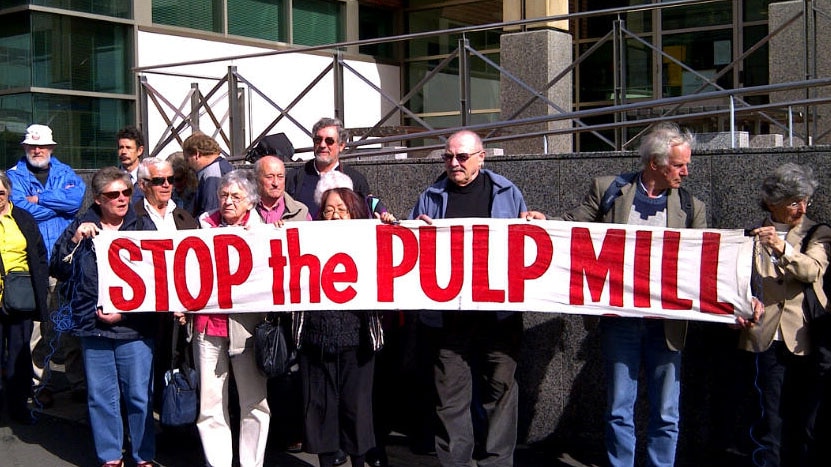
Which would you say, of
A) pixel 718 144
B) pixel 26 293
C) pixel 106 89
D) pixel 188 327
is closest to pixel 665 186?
pixel 188 327

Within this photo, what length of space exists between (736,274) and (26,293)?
4790 mm

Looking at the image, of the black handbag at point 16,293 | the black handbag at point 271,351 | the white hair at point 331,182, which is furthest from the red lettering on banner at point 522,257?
the black handbag at point 16,293

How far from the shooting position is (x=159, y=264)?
6.16 m

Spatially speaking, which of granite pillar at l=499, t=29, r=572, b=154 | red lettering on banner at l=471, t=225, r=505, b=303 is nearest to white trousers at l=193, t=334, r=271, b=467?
red lettering on banner at l=471, t=225, r=505, b=303

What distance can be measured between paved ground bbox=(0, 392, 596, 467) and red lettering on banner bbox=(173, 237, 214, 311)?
115 cm

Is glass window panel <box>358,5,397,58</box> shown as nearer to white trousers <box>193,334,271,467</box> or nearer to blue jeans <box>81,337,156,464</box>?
blue jeans <box>81,337,156,464</box>

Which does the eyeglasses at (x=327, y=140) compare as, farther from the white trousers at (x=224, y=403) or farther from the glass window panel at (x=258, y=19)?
the glass window panel at (x=258, y=19)

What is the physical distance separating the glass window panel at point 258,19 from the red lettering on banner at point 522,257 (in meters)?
9.53

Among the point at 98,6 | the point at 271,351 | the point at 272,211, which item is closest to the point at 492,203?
the point at 272,211

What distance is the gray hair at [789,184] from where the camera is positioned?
516 centimetres

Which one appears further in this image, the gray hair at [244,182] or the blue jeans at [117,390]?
the blue jeans at [117,390]

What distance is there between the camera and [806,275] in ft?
16.9

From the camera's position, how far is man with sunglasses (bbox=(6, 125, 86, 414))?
8055 mm

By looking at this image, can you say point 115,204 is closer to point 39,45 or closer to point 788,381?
point 788,381
